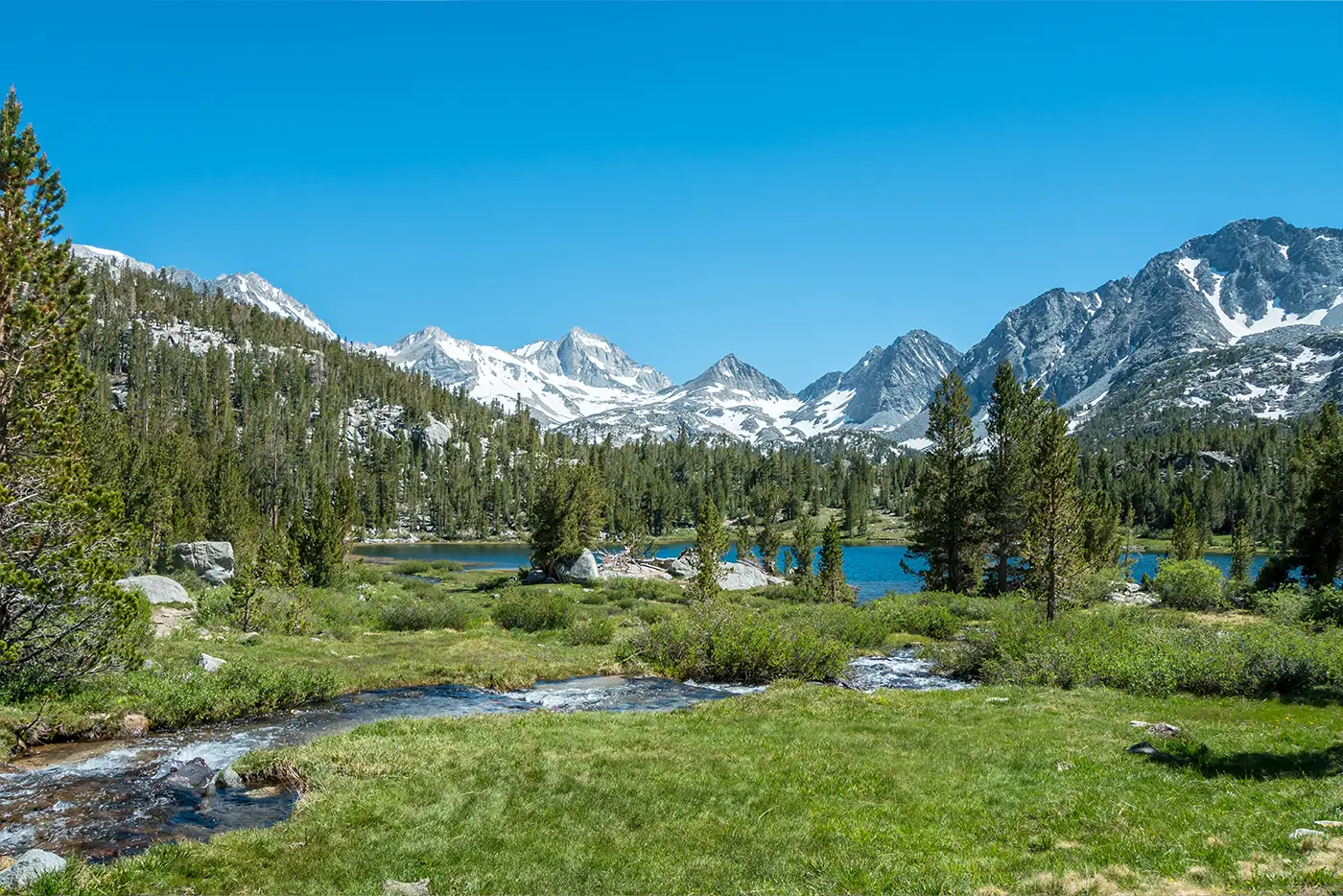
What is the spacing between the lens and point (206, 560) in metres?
62.8

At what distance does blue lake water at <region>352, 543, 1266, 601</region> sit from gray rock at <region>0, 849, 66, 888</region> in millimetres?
68399

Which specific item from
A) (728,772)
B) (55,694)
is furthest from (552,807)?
(55,694)

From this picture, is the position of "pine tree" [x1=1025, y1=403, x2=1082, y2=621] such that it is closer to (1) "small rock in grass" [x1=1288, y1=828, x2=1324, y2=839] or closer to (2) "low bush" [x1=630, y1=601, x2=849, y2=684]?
(2) "low bush" [x1=630, y1=601, x2=849, y2=684]

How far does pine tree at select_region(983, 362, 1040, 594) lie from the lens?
54.3 m

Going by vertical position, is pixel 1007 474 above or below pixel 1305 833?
above

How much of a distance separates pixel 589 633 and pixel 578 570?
31.3 m

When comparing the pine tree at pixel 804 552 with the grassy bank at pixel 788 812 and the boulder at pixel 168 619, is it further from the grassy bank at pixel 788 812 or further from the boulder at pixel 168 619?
the boulder at pixel 168 619

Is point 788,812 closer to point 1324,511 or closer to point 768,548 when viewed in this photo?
point 1324,511

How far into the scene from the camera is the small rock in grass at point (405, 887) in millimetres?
11320

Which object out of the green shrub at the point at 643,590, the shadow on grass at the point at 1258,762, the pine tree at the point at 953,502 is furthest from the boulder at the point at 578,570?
the shadow on grass at the point at 1258,762

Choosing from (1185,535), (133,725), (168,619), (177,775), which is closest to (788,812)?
(177,775)

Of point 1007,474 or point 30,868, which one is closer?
point 30,868

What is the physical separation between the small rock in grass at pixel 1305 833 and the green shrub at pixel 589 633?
1341 inches

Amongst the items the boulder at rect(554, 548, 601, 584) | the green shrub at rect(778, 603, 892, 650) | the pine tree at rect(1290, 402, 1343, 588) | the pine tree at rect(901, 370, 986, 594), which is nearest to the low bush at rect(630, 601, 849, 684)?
the green shrub at rect(778, 603, 892, 650)
